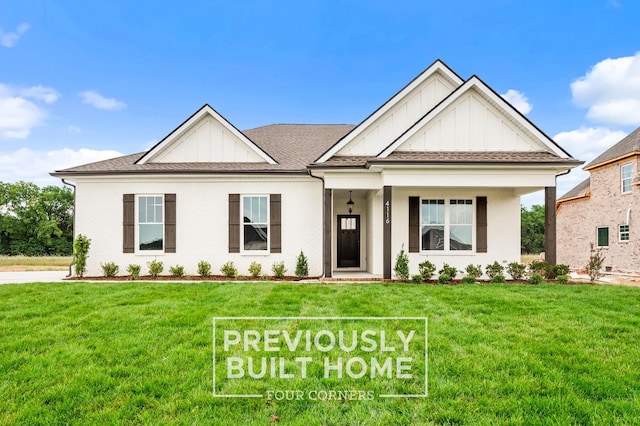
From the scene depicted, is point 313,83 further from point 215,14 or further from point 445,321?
point 445,321

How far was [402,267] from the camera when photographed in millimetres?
10195

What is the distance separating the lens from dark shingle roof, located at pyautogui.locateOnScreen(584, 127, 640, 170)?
602 inches

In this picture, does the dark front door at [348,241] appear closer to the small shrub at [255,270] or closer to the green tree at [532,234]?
the small shrub at [255,270]

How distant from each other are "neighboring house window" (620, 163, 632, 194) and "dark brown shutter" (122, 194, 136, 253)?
20.2 meters

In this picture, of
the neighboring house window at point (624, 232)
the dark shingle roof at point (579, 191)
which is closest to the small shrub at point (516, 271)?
the neighboring house window at point (624, 232)

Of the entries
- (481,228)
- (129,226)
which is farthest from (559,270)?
(129,226)

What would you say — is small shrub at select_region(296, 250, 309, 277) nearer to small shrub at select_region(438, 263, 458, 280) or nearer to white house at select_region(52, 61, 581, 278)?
white house at select_region(52, 61, 581, 278)

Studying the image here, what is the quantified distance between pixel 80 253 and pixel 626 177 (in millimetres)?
21958

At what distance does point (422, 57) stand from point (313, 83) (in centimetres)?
673

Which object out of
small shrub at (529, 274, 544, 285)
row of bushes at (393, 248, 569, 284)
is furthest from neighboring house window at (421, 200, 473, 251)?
small shrub at (529, 274, 544, 285)

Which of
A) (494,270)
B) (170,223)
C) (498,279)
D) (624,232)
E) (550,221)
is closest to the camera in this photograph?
(498,279)

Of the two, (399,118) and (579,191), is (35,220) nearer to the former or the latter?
(399,118)

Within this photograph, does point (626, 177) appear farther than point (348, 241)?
Yes

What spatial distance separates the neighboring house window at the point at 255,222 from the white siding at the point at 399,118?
10.0ft
